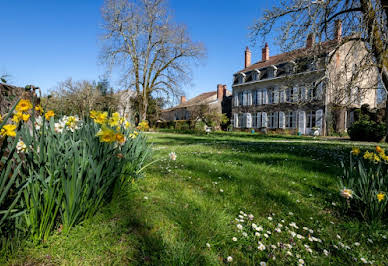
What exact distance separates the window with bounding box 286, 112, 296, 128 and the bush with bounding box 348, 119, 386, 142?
760cm

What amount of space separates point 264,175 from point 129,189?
2213 millimetres

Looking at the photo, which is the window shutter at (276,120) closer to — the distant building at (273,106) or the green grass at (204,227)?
the distant building at (273,106)

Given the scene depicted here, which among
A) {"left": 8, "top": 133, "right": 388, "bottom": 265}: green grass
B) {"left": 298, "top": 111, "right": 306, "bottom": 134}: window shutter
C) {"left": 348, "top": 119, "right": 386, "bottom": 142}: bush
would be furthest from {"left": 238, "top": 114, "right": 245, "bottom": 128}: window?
{"left": 8, "top": 133, "right": 388, "bottom": 265}: green grass

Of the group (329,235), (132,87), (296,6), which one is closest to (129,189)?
(329,235)

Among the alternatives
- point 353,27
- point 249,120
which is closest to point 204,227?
point 353,27

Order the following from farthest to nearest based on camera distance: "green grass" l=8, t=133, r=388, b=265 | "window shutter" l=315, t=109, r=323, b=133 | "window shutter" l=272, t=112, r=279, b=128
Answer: "window shutter" l=272, t=112, r=279, b=128
"window shutter" l=315, t=109, r=323, b=133
"green grass" l=8, t=133, r=388, b=265

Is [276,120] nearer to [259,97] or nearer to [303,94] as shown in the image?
[259,97]

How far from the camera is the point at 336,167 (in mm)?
4000

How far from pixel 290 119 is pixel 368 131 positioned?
9257 mm

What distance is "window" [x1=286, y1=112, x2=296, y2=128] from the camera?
2161cm

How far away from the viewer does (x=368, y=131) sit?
13.0 metres

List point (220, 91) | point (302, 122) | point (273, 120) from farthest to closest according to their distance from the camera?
point (220, 91) → point (273, 120) → point (302, 122)

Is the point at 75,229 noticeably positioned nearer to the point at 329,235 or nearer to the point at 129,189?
the point at 129,189

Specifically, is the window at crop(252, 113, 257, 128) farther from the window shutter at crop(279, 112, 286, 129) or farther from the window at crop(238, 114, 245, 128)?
the window shutter at crop(279, 112, 286, 129)
